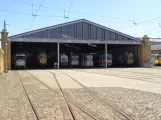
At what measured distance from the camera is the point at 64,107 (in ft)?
32.5

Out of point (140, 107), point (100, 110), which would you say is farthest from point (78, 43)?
point (100, 110)

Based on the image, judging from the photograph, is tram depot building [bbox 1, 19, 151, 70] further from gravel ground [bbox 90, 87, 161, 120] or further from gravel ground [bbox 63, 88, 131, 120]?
gravel ground [bbox 90, 87, 161, 120]

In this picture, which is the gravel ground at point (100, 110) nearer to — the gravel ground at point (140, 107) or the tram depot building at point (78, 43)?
the gravel ground at point (140, 107)

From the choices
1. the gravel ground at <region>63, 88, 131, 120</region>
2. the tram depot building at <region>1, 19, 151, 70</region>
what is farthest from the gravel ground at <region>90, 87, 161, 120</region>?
the tram depot building at <region>1, 19, 151, 70</region>

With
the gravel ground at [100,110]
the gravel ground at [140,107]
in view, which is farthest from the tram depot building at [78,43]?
the gravel ground at [140,107]

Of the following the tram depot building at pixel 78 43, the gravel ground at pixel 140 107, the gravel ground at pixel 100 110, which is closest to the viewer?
the gravel ground at pixel 100 110

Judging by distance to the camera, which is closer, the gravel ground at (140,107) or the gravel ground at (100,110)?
the gravel ground at (100,110)

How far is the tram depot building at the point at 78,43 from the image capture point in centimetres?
4728

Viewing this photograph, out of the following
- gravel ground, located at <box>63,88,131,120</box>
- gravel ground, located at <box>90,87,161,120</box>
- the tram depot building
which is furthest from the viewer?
the tram depot building

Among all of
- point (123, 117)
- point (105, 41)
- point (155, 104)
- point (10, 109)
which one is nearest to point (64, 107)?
point (10, 109)

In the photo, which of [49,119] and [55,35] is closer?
[49,119]

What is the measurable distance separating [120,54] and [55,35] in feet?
64.3

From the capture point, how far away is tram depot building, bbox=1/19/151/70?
47281 millimetres

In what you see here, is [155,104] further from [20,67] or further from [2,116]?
[20,67]
